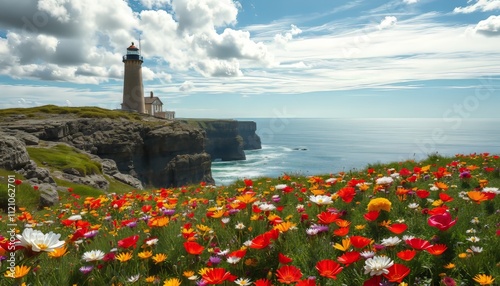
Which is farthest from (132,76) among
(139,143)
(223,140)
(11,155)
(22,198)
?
(223,140)

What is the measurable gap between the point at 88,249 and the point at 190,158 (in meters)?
81.8

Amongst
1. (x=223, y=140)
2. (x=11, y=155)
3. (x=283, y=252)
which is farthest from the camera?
(x=223, y=140)

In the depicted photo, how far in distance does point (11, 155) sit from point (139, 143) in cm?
5367

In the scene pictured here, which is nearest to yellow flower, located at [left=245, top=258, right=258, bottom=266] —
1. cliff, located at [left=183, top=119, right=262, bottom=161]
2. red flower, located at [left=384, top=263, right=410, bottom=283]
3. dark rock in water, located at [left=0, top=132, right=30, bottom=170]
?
red flower, located at [left=384, top=263, right=410, bottom=283]

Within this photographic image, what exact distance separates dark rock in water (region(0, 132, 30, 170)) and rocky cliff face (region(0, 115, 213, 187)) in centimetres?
3890

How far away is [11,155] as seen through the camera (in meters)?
23.4

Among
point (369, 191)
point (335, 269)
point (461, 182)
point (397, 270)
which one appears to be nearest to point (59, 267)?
point (335, 269)

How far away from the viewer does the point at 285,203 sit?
6.10m

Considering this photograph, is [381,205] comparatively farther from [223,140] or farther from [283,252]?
[223,140]

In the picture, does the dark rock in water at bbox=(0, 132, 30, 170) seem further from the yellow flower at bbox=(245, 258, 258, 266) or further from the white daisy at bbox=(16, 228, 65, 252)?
the yellow flower at bbox=(245, 258, 258, 266)

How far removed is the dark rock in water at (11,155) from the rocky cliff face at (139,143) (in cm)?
3890

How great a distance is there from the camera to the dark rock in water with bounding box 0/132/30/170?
894 inches

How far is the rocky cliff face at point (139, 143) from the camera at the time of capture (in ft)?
214

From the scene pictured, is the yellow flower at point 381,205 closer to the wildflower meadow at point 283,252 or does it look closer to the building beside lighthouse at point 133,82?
the wildflower meadow at point 283,252
